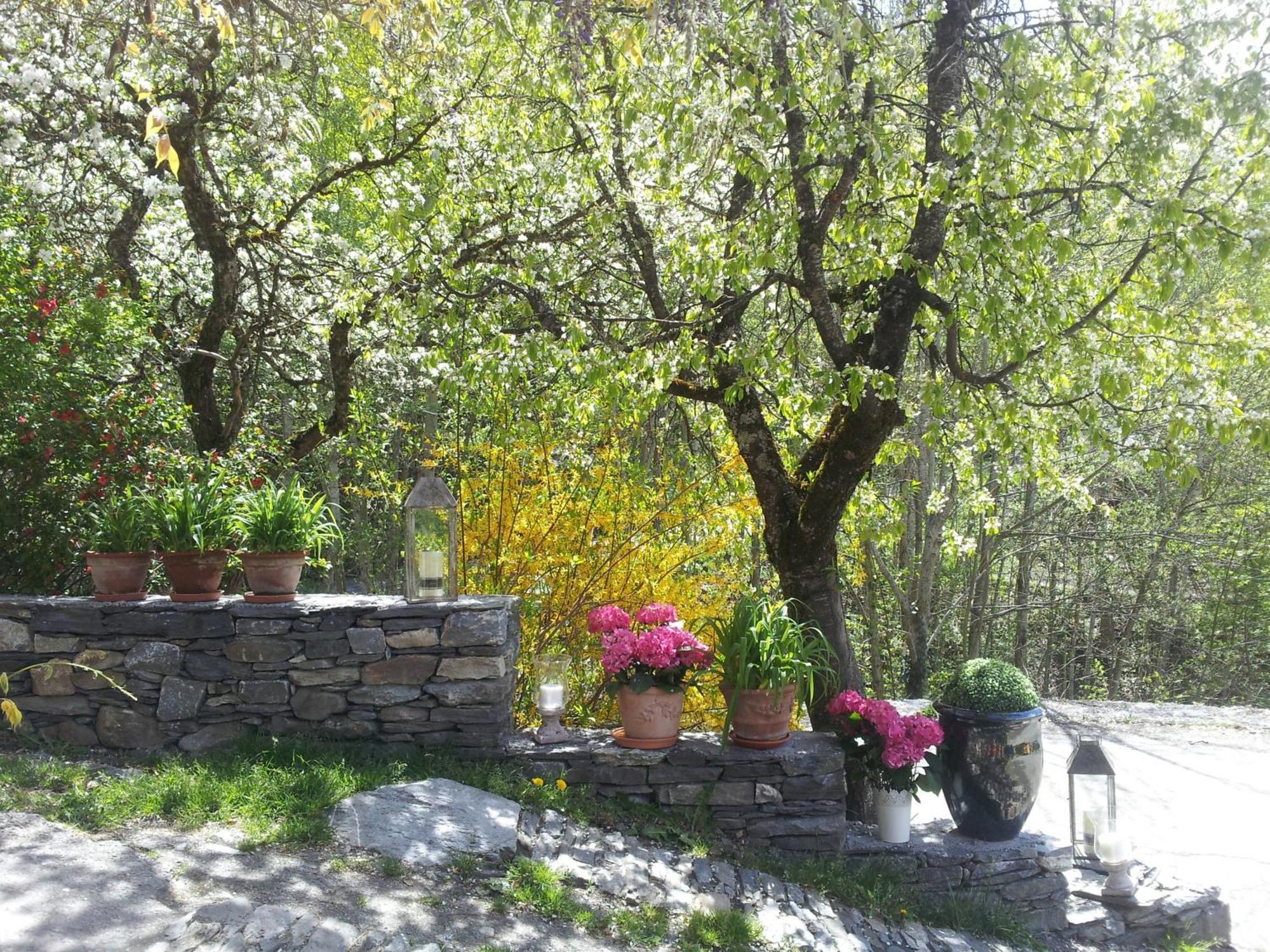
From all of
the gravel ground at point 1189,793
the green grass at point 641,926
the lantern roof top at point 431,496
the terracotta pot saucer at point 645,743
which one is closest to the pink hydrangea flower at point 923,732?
the gravel ground at point 1189,793

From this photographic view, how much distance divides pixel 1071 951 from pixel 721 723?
7.78ft

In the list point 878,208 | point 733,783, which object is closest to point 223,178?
point 878,208

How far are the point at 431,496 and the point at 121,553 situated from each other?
1.48m

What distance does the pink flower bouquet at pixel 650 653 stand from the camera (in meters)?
4.53

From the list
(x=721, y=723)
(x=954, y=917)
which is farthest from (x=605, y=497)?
(x=954, y=917)

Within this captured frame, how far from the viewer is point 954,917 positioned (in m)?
4.22

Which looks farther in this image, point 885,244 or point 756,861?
point 885,244

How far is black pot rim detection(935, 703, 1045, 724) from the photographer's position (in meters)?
4.56

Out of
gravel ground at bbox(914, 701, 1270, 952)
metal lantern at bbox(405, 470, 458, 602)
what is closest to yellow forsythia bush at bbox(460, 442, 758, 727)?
metal lantern at bbox(405, 470, 458, 602)

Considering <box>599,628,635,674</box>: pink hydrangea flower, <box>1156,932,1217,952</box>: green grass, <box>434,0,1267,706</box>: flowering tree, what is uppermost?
<box>434,0,1267,706</box>: flowering tree

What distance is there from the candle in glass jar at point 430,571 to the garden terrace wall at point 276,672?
0.73ft

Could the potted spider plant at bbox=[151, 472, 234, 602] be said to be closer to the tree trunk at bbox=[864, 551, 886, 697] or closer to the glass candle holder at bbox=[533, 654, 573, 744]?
the glass candle holder at bbox=[533, 654, 573, 744]

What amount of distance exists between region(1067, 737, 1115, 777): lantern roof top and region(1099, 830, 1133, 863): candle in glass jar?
0.92ft

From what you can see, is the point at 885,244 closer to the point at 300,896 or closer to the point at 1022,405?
the point at 1022,405
